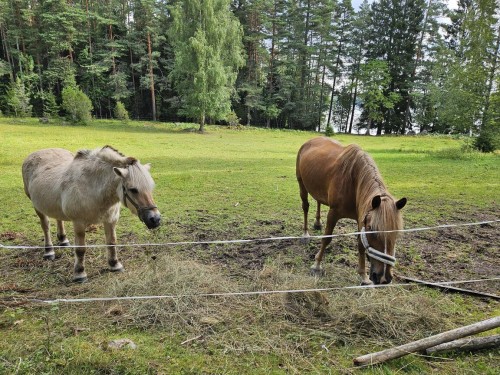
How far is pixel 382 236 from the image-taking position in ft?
9.77

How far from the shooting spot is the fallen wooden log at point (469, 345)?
2748 mm

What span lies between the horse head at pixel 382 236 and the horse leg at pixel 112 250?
3.24 m

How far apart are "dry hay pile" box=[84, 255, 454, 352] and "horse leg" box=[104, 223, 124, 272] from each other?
0.55 metres

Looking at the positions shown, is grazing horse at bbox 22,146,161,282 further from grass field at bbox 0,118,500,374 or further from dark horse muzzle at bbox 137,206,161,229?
grass field at bbox 0,118,500,374

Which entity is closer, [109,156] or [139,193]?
[139,193]

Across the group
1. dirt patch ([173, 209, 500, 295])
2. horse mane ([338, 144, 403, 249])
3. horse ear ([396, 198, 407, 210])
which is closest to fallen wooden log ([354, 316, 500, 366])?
horse mane ([338, 144, 403, 249])

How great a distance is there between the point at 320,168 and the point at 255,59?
3903cm

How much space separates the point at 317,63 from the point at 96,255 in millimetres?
41938

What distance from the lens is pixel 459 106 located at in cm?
1609

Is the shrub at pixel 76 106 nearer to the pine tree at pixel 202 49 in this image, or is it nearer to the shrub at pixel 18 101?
the shrub at pixel 18 101

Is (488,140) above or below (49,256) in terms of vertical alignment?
above

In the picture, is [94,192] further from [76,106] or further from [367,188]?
[76,106]

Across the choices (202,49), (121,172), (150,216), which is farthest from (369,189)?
(202,49)

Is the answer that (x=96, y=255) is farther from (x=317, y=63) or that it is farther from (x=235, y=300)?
(x=317, y=63)
